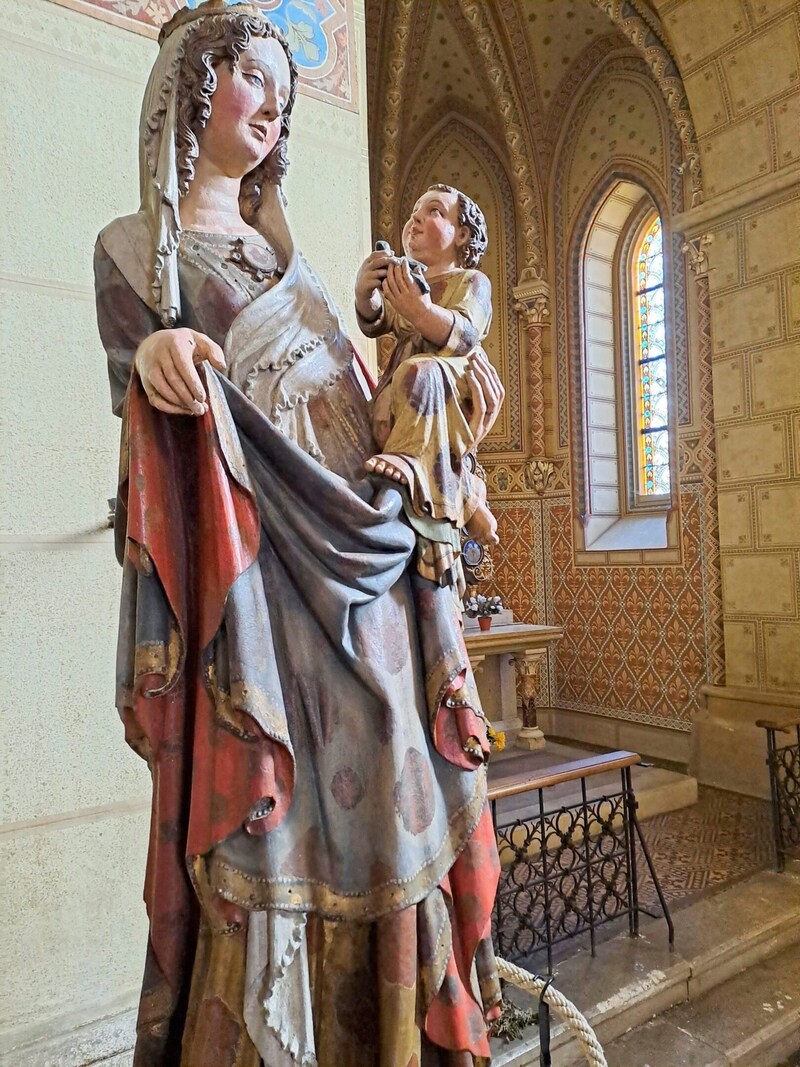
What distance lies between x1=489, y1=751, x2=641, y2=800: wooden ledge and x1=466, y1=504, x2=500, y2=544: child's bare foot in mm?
1319

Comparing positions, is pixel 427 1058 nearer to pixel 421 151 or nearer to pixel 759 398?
pixel 759 398

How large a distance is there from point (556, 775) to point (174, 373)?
2325 millimetres

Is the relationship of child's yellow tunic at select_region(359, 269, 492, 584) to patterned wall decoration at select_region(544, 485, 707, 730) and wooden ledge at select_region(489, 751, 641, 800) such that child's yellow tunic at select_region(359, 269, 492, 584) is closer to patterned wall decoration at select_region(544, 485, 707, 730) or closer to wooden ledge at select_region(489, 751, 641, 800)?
wooden ledge at select_region(489, 751, 641, 800)

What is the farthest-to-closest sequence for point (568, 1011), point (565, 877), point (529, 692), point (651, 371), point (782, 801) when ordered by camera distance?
point (651, 371), point (529, 692), point (782, 801), point (565, 877), point (568, 1011)

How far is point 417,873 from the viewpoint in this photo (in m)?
0.90

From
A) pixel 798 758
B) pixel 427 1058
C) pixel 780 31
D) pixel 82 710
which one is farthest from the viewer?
pixel 780 31

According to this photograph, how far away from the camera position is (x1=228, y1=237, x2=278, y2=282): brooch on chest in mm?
1088

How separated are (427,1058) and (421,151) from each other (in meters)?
8.37

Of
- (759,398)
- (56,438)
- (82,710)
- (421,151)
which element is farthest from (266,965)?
(421,151)

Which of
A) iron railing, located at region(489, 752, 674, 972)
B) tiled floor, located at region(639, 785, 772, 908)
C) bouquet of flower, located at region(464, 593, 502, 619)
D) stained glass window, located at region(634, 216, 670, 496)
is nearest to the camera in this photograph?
iron railing, located at region(489, 752, 674, 972)

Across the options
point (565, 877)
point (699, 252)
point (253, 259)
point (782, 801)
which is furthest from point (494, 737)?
point (699, 252)

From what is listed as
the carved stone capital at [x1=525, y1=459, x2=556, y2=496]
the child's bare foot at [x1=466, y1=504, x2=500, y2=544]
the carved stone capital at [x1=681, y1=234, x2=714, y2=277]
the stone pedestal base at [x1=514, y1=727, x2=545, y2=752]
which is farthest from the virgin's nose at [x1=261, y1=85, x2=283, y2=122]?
the carved stone capital at [x1=525, y1=459, x2=556, y2=496]

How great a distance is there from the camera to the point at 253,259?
3.59ft

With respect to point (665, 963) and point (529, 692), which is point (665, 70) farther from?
point (665, 963)
